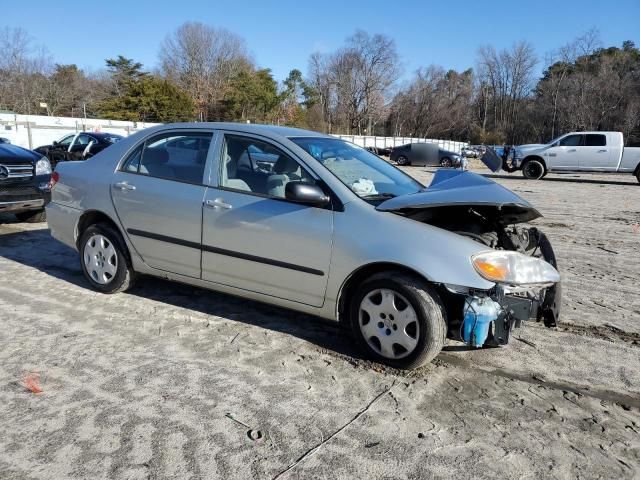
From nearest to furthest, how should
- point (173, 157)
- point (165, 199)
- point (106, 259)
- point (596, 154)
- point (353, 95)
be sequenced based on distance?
point (165, 199) → point (173, 157) → point (106, 259) → point (596, 154) → point (353, 95)

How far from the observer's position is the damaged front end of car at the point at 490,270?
10.1 ft

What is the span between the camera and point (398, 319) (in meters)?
3.22

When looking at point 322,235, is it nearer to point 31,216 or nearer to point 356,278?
point 356,278

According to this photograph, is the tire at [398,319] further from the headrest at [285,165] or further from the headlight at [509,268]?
the headrest at [285,165]

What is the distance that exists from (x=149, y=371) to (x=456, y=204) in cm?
226

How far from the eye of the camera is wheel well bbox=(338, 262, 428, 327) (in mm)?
3232

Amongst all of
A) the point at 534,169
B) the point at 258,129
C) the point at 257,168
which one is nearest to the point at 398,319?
the point at 257,168

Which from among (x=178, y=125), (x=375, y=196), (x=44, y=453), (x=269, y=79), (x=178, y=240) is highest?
(x=269, y=79)

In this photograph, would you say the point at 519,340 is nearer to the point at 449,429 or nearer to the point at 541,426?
the point at 541,426

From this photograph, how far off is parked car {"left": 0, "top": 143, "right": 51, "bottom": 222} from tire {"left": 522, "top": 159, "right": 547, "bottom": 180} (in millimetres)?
18487

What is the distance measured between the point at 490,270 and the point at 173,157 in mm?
2790

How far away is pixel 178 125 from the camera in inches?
173

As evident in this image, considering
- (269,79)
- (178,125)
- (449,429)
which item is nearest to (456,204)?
(449,429)

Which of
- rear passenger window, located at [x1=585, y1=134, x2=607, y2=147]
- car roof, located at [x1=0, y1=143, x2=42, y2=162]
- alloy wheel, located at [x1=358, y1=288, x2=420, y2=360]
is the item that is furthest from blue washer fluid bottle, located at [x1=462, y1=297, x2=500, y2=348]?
rear passenger window, located at [x1=585, y1=134, x2=607, y2=147]
